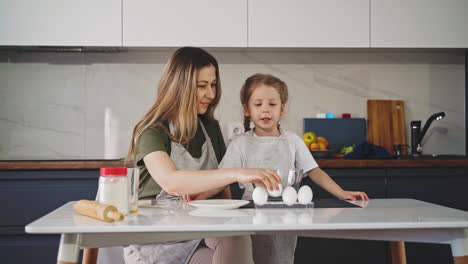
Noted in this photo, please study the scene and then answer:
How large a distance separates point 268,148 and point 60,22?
159 cm

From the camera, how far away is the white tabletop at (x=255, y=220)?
101 cm

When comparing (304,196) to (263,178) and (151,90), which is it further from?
(151,90)

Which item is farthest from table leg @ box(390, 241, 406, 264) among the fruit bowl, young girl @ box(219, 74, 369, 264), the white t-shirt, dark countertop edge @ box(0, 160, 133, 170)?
dark countertop edge @ box(0, 160, 133, 170)

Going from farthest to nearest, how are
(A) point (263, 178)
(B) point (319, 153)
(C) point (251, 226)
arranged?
(B) point (319, 153) → (A) point (263, 178) → (C) point (251, 226)

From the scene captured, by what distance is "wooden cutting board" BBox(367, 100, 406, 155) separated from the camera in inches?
126

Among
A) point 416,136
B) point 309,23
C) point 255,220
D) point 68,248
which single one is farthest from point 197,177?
point 416,136

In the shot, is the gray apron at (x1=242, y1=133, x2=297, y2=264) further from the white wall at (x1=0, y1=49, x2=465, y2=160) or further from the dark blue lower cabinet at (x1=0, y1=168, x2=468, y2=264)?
the white wall at (x1=0, y1=49, x2=465, y2=160)

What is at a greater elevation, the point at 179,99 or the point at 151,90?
the point at 151,90

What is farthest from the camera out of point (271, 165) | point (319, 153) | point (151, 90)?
point (151, 90)

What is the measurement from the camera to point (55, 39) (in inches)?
112

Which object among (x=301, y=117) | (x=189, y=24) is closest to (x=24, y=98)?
(x=189, y=24)

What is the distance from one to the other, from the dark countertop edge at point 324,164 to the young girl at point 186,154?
803 mm

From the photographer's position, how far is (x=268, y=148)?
6.27ft

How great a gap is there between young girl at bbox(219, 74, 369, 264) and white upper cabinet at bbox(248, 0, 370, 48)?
97cm
